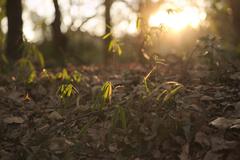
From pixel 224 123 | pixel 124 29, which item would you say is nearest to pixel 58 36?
pixel 124 29

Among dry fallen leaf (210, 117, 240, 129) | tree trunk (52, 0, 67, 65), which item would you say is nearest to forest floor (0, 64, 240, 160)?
dry fallen leaf (210, 117, 240, 129)

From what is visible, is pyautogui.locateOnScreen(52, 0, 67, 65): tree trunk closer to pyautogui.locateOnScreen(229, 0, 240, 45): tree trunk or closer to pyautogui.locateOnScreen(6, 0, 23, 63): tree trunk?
pyautogui.locateOnScreen(6, 0, 23, 63): tree trunk

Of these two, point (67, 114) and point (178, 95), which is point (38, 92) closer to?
point (67, 114)

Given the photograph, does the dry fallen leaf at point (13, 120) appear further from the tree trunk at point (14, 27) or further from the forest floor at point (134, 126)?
the tree trunk at point (14, 27)

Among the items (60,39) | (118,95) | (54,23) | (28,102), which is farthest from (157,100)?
(60,39)

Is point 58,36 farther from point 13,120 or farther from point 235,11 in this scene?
point 13,120

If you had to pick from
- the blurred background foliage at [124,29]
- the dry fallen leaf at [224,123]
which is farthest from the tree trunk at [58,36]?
the dry fallen leaf at [224,123]
